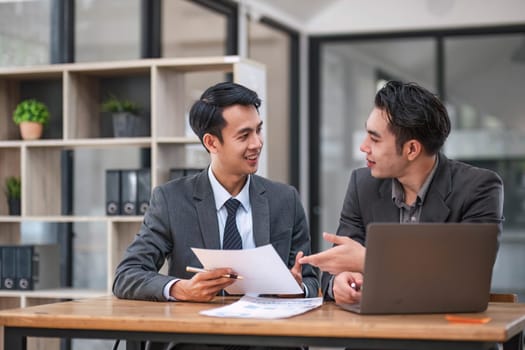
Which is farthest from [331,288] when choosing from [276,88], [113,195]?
[276,88]

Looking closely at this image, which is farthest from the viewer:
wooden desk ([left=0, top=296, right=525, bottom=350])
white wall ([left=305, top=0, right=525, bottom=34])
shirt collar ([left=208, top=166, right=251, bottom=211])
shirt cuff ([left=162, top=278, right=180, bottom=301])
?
white wall ([left=305, top=0, right=525, bottom=34])

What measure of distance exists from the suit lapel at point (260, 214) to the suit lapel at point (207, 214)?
0.13 m

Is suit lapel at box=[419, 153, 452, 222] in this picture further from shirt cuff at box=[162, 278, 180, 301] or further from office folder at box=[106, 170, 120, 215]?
office folder at box=[106, 170, 120, 215]

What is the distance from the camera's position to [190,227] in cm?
309

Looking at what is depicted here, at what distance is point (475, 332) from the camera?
2.09m

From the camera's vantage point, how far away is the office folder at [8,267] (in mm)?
5215

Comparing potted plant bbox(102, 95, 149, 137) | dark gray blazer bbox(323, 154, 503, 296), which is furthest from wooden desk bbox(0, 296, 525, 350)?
potted plant bbox(102, 95, 149, 137)

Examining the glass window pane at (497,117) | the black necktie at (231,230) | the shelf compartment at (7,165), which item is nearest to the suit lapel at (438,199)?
the black necktie at (231,230)

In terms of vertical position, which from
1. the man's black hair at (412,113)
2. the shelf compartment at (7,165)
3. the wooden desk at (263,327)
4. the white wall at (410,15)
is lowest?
the wooden desk at (263,327)

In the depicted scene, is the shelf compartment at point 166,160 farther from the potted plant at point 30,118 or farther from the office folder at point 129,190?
the potted plant at point 30,118

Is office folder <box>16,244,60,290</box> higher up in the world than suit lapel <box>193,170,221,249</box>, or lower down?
lower down

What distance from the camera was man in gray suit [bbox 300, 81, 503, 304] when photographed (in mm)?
2836

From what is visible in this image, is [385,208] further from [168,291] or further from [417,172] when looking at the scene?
[168,291]

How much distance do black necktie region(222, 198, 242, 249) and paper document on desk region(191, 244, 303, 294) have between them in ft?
1.16
